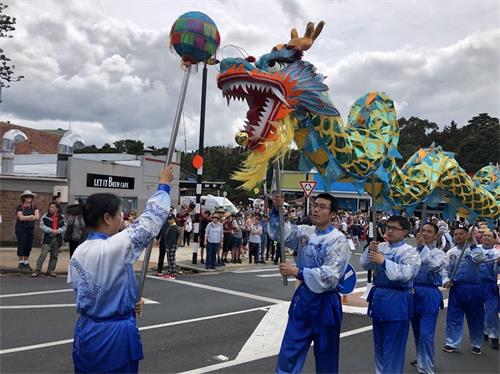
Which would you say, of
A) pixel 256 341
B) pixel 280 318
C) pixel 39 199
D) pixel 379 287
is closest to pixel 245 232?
pixel 39 199

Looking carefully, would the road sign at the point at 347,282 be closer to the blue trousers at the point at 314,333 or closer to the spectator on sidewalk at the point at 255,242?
the blue trousers at the point at 314,333

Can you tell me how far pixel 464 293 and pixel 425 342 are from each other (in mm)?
1328

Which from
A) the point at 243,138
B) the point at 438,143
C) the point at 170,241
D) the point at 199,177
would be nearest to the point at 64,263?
the point at 170,241

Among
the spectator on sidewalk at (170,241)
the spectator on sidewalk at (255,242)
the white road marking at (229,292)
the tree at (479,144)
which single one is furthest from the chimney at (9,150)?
the tree at (479,144)

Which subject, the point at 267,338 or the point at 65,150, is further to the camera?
the point at 65,150

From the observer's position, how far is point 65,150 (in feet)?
50.6

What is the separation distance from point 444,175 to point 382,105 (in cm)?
178

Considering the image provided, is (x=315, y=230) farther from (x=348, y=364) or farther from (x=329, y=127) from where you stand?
(x=348, y=364)

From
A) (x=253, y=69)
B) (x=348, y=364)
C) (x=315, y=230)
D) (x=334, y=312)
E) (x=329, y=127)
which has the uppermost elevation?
(x=253, y=69)

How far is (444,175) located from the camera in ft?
22.9

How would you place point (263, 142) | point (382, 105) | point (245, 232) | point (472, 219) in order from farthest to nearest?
point (245, 232)
point (472, 219)
point (382, 105)
point (263, 142)

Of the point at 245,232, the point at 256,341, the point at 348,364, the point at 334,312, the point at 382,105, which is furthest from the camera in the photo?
the point at 245,232

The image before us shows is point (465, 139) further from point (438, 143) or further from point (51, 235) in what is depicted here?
point (51, 235)

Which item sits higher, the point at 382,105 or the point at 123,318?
the point at 382,105
